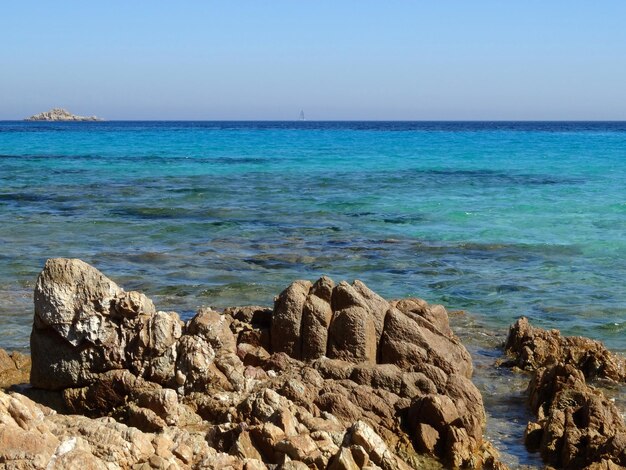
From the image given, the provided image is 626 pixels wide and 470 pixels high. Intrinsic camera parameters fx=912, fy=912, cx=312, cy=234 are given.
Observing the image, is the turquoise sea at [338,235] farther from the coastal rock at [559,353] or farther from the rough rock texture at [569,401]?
the rough rock texture at [569,401]

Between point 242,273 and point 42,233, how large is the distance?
295 inches

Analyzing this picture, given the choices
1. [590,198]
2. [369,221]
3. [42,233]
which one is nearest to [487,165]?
[590,198]

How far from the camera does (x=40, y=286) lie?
9188mm

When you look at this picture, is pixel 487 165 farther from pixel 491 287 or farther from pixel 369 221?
pixel 491 287

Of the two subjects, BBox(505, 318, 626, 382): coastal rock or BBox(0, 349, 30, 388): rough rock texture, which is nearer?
BBox(0, 349, 30, 388): rough rock texture

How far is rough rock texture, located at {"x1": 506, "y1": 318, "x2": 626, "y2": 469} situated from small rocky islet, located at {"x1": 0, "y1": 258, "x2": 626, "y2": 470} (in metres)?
0.02

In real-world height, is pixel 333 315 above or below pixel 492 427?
above

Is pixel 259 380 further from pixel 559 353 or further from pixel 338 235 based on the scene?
pixel 338 235

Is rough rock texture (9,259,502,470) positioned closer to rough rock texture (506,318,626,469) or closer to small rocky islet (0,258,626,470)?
small rocky islet (0,258,626,470)

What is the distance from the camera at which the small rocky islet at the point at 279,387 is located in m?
7.26

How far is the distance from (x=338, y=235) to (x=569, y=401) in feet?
42.1

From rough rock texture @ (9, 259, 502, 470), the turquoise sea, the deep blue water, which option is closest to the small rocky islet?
rough rock texture @ (9, 259, 502, 470)

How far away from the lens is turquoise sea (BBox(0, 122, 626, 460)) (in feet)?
49.3

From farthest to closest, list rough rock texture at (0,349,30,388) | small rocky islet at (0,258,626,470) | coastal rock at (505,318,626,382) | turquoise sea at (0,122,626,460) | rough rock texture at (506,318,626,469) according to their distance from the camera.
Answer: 1. turquoise sea at (0,122,626,460)
2. coastal rock at (505,318,626,382)
3. rough rock texture at (0,349,30,388)
4. rough rock texture at (506,318,626,469)
5. small rocky islet at (0,258,626,470)
